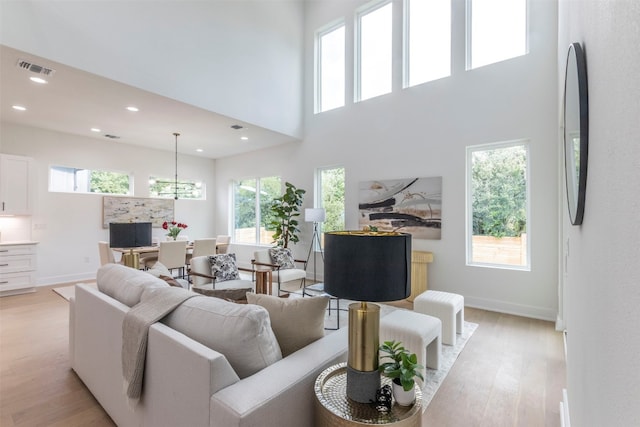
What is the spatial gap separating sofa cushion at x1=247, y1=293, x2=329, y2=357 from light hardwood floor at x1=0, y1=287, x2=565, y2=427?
1.17 meters

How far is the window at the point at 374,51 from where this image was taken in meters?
5.54

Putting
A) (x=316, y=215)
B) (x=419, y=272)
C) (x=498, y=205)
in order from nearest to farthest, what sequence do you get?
(x=498, y=205)
(x=419, y=272)
(x=316, y=215)

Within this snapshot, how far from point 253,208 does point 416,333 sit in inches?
241

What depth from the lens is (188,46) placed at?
4484mm

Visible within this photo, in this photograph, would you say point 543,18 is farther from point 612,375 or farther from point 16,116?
point 16,116

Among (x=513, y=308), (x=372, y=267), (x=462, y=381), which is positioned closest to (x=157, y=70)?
(x=372, y=267)

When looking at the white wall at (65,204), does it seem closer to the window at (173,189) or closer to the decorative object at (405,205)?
the window at (173,189)

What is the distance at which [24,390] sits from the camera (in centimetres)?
234

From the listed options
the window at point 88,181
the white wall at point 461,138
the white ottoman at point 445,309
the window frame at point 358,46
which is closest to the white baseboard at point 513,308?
the white wall at point 461,138

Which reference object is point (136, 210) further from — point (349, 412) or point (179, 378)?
point (349, 412)

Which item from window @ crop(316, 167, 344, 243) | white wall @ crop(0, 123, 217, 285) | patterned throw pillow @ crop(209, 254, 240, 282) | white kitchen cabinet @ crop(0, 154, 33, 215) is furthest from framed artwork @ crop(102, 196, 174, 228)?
window @ crop(316, 167, 344, 243)

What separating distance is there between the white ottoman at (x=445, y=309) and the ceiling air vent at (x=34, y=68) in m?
4.99

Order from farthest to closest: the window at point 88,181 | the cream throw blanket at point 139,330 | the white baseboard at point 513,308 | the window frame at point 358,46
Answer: the window at point 88,181, the window frame at point 358,46, the white baseboard at point 513,308, the cream throw blanket at point 139,330

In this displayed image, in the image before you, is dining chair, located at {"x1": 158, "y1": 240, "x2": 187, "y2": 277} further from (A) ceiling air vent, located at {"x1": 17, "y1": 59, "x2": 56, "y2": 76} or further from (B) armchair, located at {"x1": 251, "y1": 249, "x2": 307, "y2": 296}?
(A) ceiling air vent, located at {"x1": 17, "y1": 59, "x2": 56, "y2": 76}
